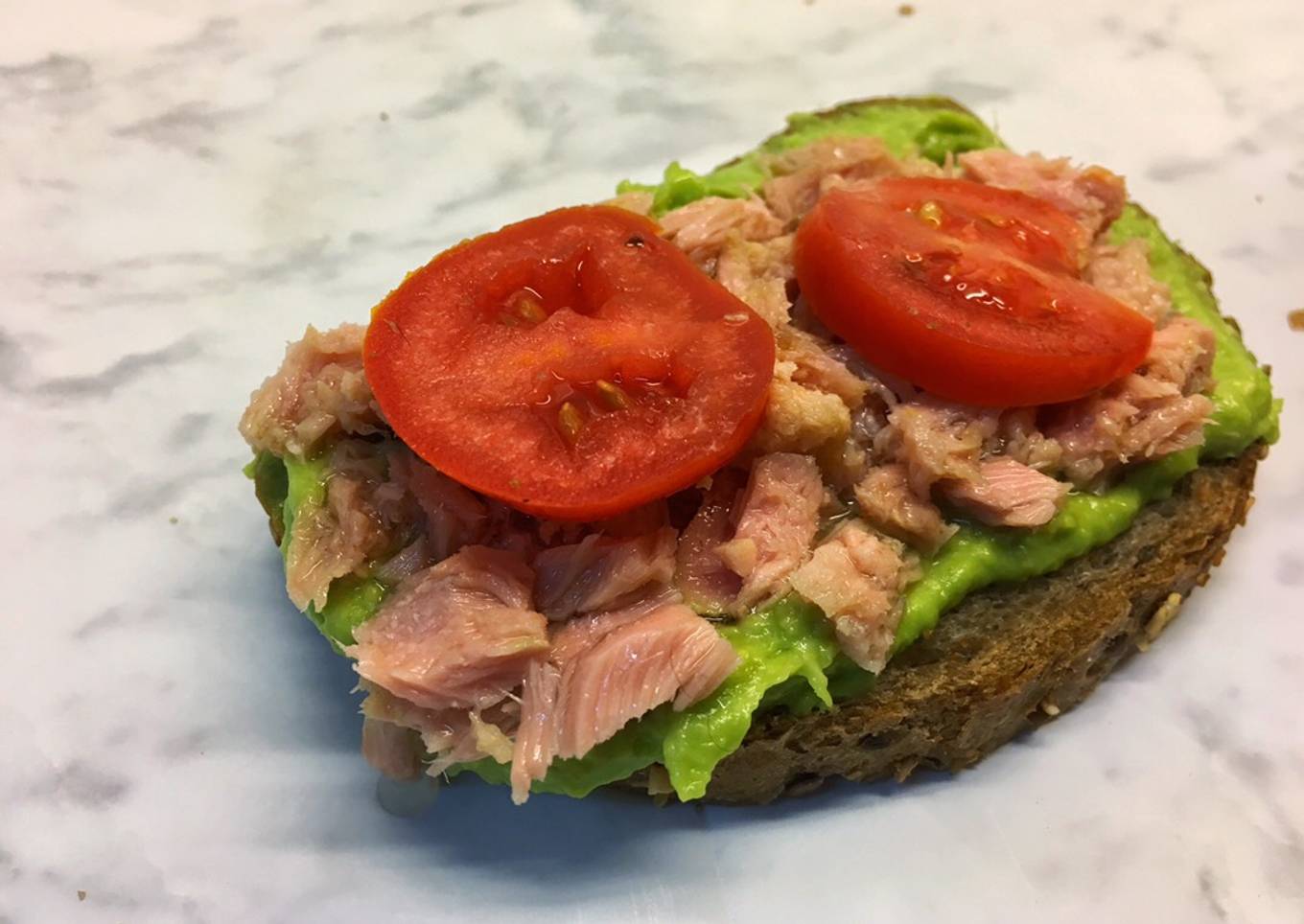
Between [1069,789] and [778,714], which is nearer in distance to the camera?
[778,714]

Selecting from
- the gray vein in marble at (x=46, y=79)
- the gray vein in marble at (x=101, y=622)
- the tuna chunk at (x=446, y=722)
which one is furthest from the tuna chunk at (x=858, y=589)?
the gray vein in marble at (x=46, y=79)

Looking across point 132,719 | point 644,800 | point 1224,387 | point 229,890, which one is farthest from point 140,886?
point 1224,387

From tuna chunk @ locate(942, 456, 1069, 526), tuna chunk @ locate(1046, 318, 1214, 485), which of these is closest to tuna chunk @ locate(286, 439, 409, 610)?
tuna chunk @ locate(942, 456, 1069, 526)

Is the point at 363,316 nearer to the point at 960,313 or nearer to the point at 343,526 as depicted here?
the point at 343,526

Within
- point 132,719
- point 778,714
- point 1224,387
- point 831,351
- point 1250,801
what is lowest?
point 1250,801

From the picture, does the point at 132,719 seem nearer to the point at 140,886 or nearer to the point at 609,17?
the point at 140,886

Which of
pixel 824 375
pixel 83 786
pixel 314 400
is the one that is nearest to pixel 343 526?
pixel 314 400
